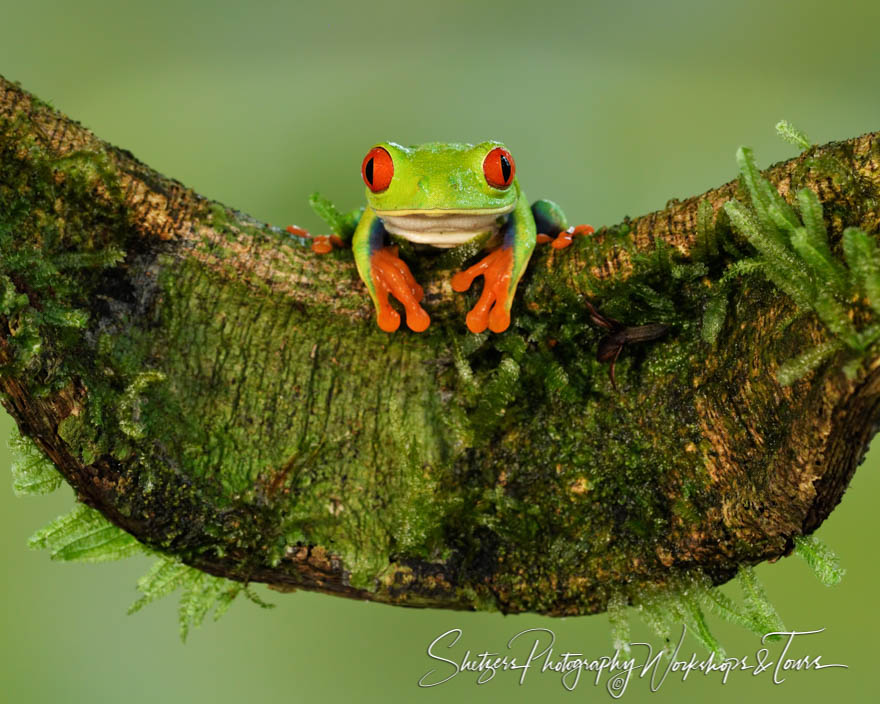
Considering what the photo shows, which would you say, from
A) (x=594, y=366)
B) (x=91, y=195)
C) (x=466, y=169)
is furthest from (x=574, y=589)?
(x=91, y=195)

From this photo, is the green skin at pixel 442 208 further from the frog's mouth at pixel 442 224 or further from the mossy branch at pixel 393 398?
the mossy branch at pixel 393 398

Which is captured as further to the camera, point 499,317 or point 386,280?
point 386,280

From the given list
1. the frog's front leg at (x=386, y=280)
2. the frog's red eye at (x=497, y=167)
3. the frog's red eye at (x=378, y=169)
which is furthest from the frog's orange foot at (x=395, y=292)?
the frog's red eye at (x=497, y=167)

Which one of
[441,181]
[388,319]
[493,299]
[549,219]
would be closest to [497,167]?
[441,181]

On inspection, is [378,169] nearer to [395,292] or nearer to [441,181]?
[441,181]

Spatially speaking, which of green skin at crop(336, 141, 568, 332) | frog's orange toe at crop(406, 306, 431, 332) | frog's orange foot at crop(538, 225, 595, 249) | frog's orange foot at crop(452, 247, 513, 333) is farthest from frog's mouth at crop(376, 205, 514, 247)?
frog's orange toe at crop(406, 306, 431, 332)
